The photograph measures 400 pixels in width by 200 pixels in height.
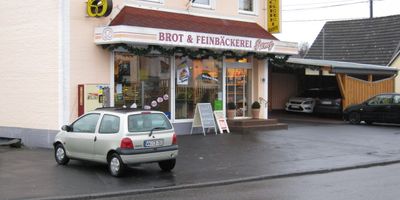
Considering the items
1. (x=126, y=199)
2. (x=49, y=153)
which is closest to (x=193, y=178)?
(x=126, y=199)

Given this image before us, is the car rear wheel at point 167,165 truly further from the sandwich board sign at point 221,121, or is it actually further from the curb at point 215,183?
the sandwich board sign at point 221,121

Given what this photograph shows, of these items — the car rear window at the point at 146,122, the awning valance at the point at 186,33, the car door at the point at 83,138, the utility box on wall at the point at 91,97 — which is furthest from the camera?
the awning valance at the point at 186,33

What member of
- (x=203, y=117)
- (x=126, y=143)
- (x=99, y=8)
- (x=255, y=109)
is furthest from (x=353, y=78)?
(x=126, y=143)

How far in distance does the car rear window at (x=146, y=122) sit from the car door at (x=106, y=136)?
28 centimetres

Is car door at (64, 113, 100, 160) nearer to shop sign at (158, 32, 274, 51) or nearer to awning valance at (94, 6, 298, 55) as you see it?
awning valance at (94, 6, 298, 55)

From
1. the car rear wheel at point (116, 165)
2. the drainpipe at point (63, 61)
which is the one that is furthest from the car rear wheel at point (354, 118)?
the car rear wheel at point (116, 165)

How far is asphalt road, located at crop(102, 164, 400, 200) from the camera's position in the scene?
9.95 metres

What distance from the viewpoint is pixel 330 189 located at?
422 inches

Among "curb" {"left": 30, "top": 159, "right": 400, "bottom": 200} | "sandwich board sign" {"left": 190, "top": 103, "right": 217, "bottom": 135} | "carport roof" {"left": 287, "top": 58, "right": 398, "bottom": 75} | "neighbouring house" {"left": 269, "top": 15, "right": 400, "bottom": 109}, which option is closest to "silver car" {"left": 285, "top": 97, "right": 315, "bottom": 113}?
"neighbouring house" {"left": 269, "top": 15, "right": 400, "bottom": 109}

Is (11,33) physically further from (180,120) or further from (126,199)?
(126,199)

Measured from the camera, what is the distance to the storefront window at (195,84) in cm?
2073

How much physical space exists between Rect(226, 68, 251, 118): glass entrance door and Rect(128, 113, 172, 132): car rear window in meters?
10.4

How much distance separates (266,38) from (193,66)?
10.8 ft

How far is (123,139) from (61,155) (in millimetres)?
2675
